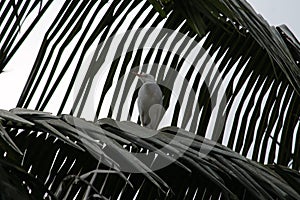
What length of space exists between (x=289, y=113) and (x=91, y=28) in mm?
595

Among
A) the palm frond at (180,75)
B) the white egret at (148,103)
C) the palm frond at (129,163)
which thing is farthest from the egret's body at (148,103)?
the palm frond at (129,163)

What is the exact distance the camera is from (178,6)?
123 centimetres

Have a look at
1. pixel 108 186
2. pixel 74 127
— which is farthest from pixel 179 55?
pixel 74 127

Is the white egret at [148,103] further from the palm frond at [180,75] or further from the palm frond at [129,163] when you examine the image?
the palm frond at [129,163]

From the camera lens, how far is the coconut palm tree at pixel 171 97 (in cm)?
106

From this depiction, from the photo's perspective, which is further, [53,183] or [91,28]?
[91,28]

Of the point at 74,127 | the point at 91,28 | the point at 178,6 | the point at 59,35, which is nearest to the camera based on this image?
the point at 74,127

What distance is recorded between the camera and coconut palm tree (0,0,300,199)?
1.06m

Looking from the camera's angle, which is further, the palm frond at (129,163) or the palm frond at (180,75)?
the palm frond at (180,75)

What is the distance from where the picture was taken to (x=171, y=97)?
2.04 metres

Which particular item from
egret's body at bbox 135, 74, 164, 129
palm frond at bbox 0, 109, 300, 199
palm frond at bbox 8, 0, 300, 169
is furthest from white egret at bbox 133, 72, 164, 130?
palm frond at bbox 0, 109, 300, 199

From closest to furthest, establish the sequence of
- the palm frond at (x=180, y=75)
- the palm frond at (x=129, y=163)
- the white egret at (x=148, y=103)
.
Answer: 1. the palm frond at (x=129, y=163)
2. the palm frond at (x=180, y=75)
3. the white egret at (x=148, y=103)

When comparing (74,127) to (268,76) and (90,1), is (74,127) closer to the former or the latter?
(90,1)

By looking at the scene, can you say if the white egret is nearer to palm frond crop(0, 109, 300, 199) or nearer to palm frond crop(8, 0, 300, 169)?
palm frond crop(8, 0, 300, 169)
